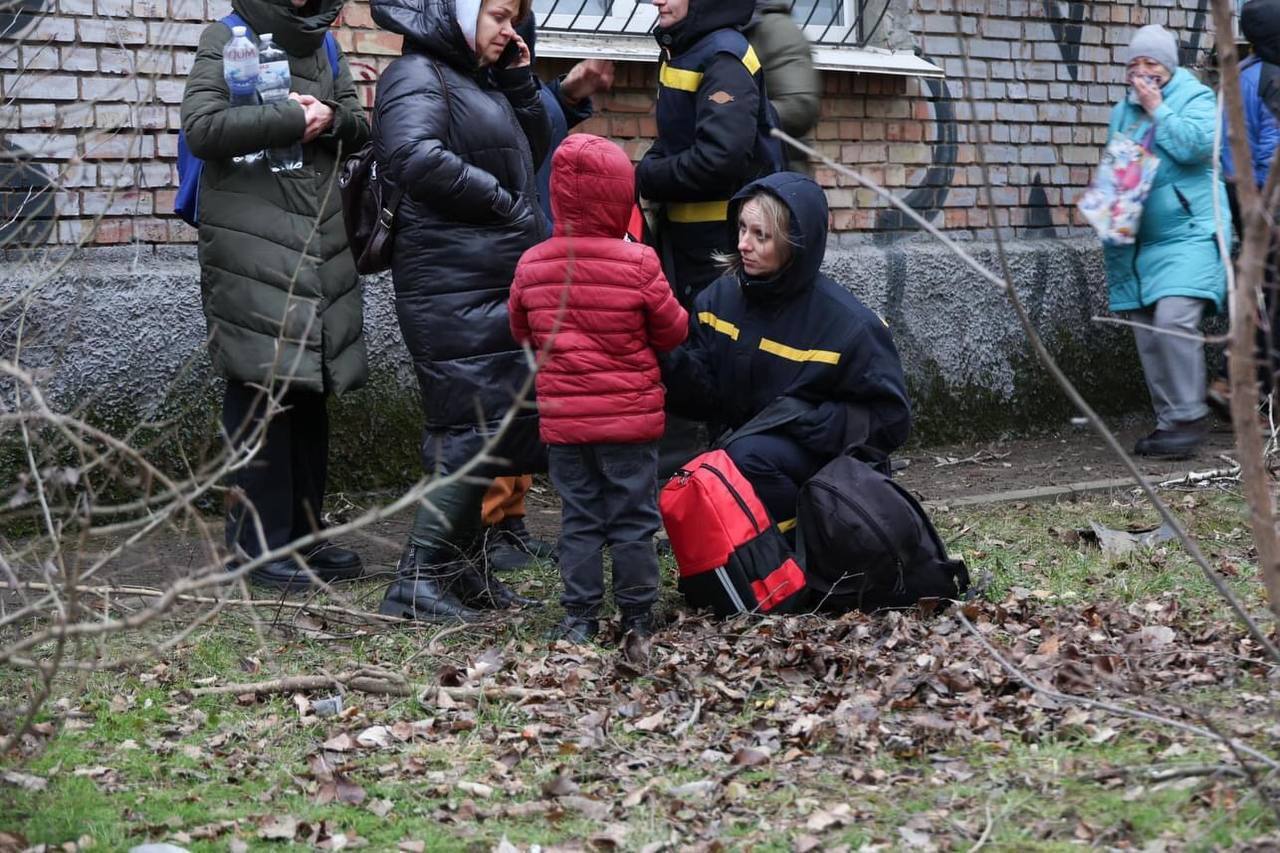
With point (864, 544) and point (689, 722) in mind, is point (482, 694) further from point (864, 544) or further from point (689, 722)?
point (864, 544)

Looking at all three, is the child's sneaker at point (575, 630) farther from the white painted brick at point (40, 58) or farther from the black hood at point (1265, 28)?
the black hood at point (1265, 28)

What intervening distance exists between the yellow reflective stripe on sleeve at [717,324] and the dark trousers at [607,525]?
1.99 feet

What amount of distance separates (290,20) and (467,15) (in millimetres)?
683

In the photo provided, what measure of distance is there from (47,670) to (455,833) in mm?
862

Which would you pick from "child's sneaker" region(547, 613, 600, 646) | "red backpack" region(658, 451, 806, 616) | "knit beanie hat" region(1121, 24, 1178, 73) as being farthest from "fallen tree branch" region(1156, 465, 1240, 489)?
"child's sneaker" region(547, 613, 600, 646)

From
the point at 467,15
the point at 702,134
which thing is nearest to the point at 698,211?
the point at 702,134

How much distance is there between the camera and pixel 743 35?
6.14 metres


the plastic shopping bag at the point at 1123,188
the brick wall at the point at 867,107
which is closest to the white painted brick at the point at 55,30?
the brick wall at the point at 867,107

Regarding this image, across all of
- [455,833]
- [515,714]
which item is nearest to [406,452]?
[515,714]

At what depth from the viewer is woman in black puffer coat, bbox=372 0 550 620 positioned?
4.73 metres

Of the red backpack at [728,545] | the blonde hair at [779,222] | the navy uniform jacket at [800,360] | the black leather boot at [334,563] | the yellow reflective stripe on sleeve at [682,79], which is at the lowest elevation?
the black leather boot at [334,563]

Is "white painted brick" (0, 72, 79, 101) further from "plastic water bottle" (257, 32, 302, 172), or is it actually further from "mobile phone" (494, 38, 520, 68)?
"mobile phone" (494, 38, 520, 68)

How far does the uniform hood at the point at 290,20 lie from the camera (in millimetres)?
5043

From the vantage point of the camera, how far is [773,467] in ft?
16.0
